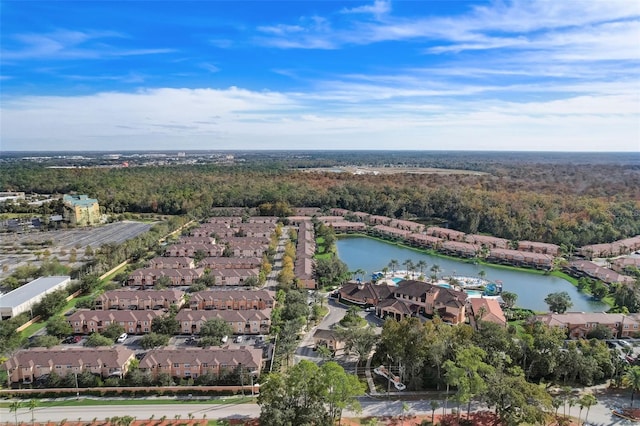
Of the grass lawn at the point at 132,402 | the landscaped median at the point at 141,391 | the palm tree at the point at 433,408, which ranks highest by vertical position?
the palm tree at the point at 433,408

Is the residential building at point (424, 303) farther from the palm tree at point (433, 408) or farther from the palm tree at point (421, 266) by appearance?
the palm tree at point (433, 408)

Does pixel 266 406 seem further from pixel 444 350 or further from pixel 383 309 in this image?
pixel 383 309

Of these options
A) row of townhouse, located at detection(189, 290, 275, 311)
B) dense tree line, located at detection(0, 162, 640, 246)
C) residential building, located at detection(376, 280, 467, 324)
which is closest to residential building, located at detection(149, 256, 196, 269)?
row of townhouse, located at detection(189, 290, 275, 311)

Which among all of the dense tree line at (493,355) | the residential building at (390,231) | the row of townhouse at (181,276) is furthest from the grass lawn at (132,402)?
the residential building at (390,231)

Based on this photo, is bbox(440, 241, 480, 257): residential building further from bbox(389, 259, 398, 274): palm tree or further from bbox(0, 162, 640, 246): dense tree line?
bbox(389, 259, 398, 274): palm tree

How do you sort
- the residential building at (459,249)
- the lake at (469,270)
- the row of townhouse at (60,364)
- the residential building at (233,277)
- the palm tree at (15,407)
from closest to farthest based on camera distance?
the palm tree at (15,407)
the row of townhouse at (60,364)
the lake at (469,270)
the residential building at (233,277)
the residential building at (459,249)

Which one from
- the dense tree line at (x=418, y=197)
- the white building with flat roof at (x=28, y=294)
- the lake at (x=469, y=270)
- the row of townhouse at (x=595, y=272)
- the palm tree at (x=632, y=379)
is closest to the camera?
the palm tree at (x=632, y=379)

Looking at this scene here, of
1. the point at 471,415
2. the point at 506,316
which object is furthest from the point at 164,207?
the point at 471,415
